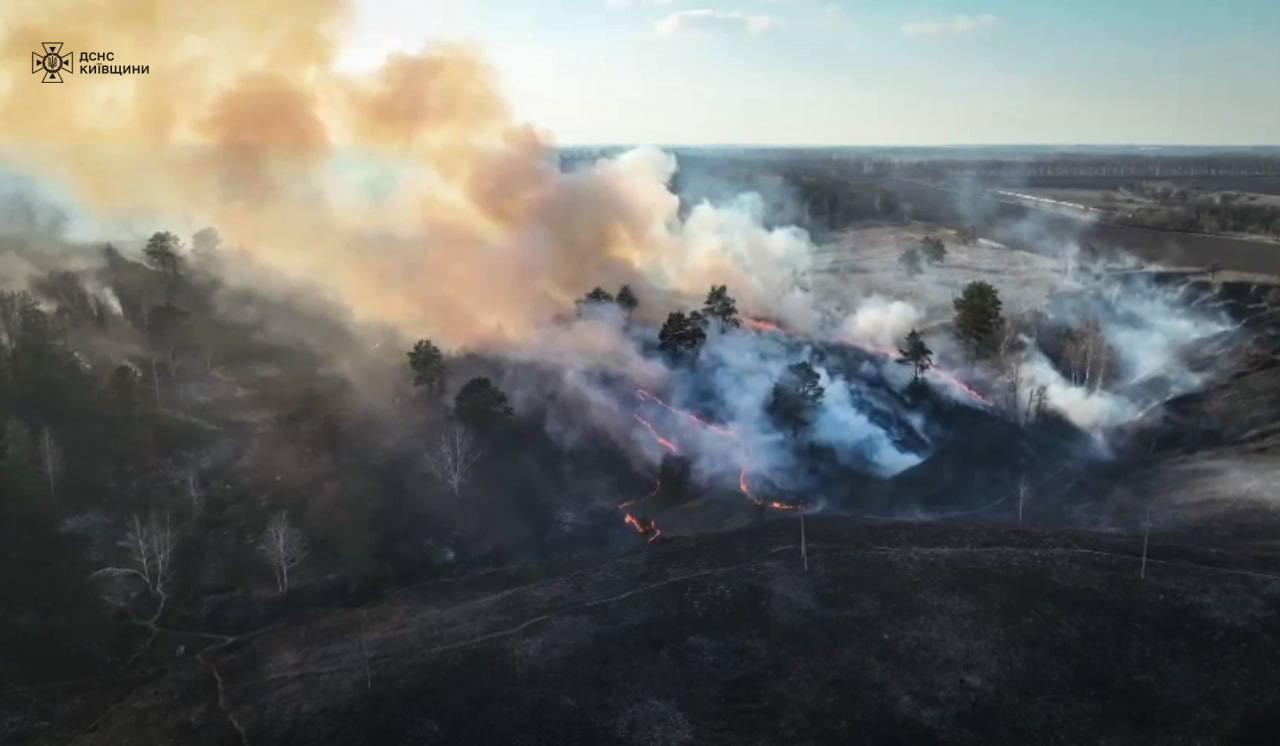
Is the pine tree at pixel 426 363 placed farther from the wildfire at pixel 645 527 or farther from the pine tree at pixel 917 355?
the pine tree at pixel 917 355

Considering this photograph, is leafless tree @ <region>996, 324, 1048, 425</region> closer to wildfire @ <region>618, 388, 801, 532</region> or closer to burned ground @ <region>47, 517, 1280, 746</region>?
wildfire @ <region>618, 388, 801, 532</region>

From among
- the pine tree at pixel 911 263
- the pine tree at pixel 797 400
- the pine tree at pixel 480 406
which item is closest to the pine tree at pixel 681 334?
the pine tree at pixel 797 400

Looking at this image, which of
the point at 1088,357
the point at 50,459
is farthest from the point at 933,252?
the point at 50,459

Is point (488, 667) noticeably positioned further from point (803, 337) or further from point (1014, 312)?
point (1014, 312)

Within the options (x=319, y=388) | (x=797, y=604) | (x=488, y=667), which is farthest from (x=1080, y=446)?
(x=319, y=388)

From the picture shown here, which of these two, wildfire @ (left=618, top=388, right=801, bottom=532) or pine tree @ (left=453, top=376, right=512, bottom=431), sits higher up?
pine tree @ (left=453, top=376, right=512, bottom=431)

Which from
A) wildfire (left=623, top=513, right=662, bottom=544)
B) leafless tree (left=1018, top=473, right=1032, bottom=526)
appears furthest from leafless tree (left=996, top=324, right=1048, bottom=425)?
wildfire (left=623, top=513, right=662, bottom=544)
